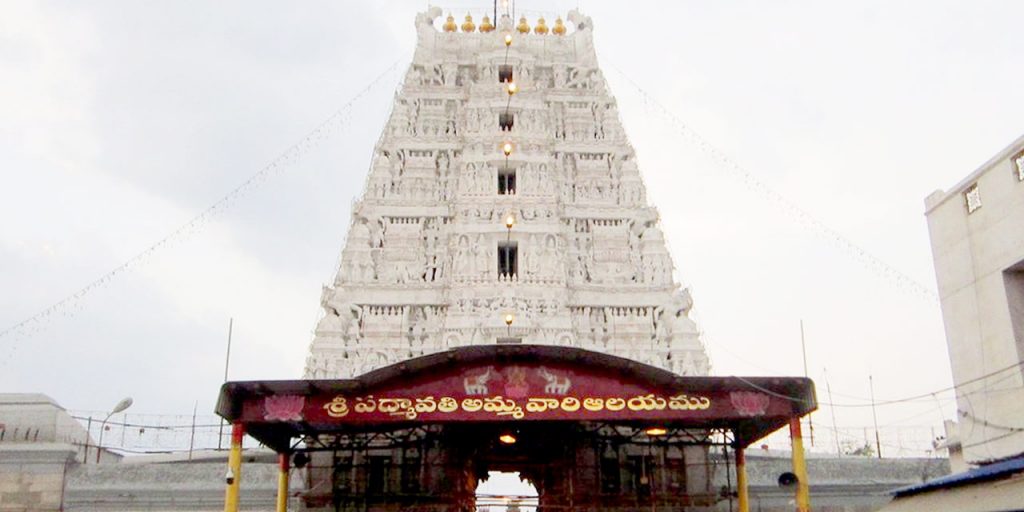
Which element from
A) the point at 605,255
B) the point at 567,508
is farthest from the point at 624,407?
the point at 605,255

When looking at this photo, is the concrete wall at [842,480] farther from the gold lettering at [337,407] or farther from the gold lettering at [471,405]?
the gold lettering at [337,407]

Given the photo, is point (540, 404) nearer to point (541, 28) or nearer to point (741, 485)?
point (741, 485)

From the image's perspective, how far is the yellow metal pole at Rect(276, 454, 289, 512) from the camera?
22047 millimetres

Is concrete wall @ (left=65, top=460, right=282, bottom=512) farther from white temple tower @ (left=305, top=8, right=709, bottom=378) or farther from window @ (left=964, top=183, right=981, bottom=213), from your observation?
window @ (left=964, top=183, right=981, bottom=213)

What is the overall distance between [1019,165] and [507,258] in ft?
56.9

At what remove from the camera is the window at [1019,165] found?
18.6m

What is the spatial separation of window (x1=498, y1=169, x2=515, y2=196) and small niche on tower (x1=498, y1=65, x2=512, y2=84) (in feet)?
16.1

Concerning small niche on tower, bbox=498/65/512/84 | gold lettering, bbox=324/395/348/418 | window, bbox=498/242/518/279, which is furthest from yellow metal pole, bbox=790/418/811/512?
small niche on tower, bbox=498/65/512/84

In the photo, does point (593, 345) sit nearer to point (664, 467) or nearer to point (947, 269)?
point (664, 467)

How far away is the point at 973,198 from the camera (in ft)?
65.8

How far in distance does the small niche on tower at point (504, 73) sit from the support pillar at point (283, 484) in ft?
63.5

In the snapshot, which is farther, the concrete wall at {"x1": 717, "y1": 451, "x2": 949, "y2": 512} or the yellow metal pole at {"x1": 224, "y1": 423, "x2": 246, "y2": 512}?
the concrete wall at {"x1": 717, "y1": 451, "x2": 949, "y2": 512}

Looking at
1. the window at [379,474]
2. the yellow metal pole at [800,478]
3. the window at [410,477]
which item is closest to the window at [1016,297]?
the yellow metal pole at [800,478]

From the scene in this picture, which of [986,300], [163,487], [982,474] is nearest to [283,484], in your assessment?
[163,487]
